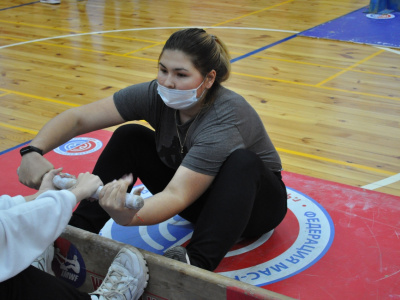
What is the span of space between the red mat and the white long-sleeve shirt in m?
0.75

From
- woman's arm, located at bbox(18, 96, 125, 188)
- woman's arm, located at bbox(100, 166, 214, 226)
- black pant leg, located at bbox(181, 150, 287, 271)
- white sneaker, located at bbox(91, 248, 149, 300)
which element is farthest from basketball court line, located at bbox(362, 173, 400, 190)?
white sneaker, located at bbox(91, 248, 149, 300)

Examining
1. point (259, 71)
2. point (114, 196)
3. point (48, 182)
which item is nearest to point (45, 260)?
point (48, 182)

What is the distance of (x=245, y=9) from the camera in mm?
6816

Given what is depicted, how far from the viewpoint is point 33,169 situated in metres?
1.75

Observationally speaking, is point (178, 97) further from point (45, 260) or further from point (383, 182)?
point (383, 182)

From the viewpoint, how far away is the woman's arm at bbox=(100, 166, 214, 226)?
1.49 m

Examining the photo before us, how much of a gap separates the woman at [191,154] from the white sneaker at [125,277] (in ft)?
0.33

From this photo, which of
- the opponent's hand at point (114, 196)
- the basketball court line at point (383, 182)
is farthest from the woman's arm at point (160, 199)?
the basketball court line at point (383, 182)

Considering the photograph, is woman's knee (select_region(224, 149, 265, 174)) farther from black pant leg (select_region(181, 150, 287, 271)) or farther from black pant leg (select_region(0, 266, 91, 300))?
black pant leg (select_region(0, 266, 91, 300))

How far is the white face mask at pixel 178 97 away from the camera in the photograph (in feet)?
5.98

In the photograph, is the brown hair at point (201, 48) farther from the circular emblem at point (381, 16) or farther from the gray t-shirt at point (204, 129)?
the circular emblem at point (381, 16)

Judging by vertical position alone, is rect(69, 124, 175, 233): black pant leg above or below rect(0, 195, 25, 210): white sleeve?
below

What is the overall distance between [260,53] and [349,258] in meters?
3.10

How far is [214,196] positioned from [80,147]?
1379mm
